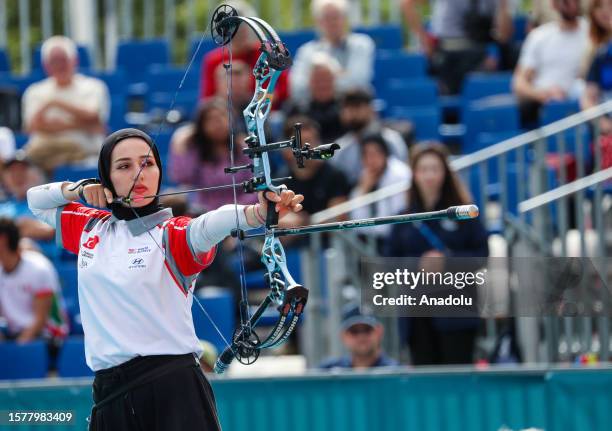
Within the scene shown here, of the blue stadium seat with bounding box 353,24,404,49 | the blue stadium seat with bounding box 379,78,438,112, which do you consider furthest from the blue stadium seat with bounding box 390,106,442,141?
the blue stadium seat with bounding box 353,24,404,49

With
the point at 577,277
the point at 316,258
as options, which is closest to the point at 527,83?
the point at 316,258

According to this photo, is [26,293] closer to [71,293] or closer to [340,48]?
[71,293]

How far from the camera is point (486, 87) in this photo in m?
11.4

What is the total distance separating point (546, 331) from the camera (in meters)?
7.66

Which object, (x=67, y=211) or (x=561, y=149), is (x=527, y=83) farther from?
(x=67, y=211)

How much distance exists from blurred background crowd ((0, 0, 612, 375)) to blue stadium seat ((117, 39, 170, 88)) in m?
0.02

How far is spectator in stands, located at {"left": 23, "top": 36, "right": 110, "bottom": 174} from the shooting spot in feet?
36.2

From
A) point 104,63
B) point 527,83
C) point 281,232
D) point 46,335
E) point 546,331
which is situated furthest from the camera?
point 104,63

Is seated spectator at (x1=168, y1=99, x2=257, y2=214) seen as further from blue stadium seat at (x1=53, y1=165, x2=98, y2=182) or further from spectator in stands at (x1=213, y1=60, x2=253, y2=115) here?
blue stadium seat at (x1=53, y1=165, x2=98, y2=182)

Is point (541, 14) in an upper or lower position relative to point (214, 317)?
upper

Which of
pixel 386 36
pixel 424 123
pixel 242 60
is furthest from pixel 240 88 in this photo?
pixel 386 36

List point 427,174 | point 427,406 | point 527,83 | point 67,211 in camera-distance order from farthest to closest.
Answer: point 527,83 < point 427,174 < point 427,406 < point 67,211

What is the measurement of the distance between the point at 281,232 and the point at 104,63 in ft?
33.5

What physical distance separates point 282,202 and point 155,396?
901 mm
